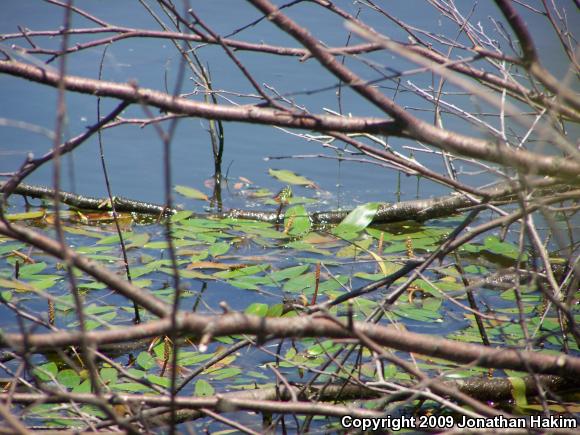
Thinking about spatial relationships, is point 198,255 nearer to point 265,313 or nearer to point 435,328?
point 265,313


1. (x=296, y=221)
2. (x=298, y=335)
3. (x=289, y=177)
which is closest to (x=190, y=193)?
(x=289, y=177)

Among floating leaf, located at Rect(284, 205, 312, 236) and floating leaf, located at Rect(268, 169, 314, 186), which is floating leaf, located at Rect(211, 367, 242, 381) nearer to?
floating leaf, located at Rect(284, 205, 312, 236)

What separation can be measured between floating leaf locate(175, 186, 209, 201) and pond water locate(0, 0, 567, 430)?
0.12 feet

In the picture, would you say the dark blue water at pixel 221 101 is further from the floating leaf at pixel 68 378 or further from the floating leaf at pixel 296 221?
the floating leaf at pixel 68 378

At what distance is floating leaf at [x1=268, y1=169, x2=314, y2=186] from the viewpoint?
3.93 meters

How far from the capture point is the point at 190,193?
3.72 metres

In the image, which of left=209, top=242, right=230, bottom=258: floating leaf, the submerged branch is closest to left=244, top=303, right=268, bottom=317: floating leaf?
left=209, top=242, right=230, bottom=258: floating leaf

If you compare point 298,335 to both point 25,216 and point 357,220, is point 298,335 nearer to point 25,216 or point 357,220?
point 357,220

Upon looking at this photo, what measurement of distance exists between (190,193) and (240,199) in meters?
0.25

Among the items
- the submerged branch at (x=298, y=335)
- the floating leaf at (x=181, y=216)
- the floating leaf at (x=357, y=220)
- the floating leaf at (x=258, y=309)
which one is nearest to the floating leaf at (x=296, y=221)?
the floating leaf at (x=357, y=220)

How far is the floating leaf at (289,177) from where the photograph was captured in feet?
12.9

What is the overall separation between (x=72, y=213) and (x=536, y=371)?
8.79ft

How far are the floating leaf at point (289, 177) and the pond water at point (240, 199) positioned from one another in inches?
1.7

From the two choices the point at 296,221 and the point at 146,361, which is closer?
the point at 146,361
